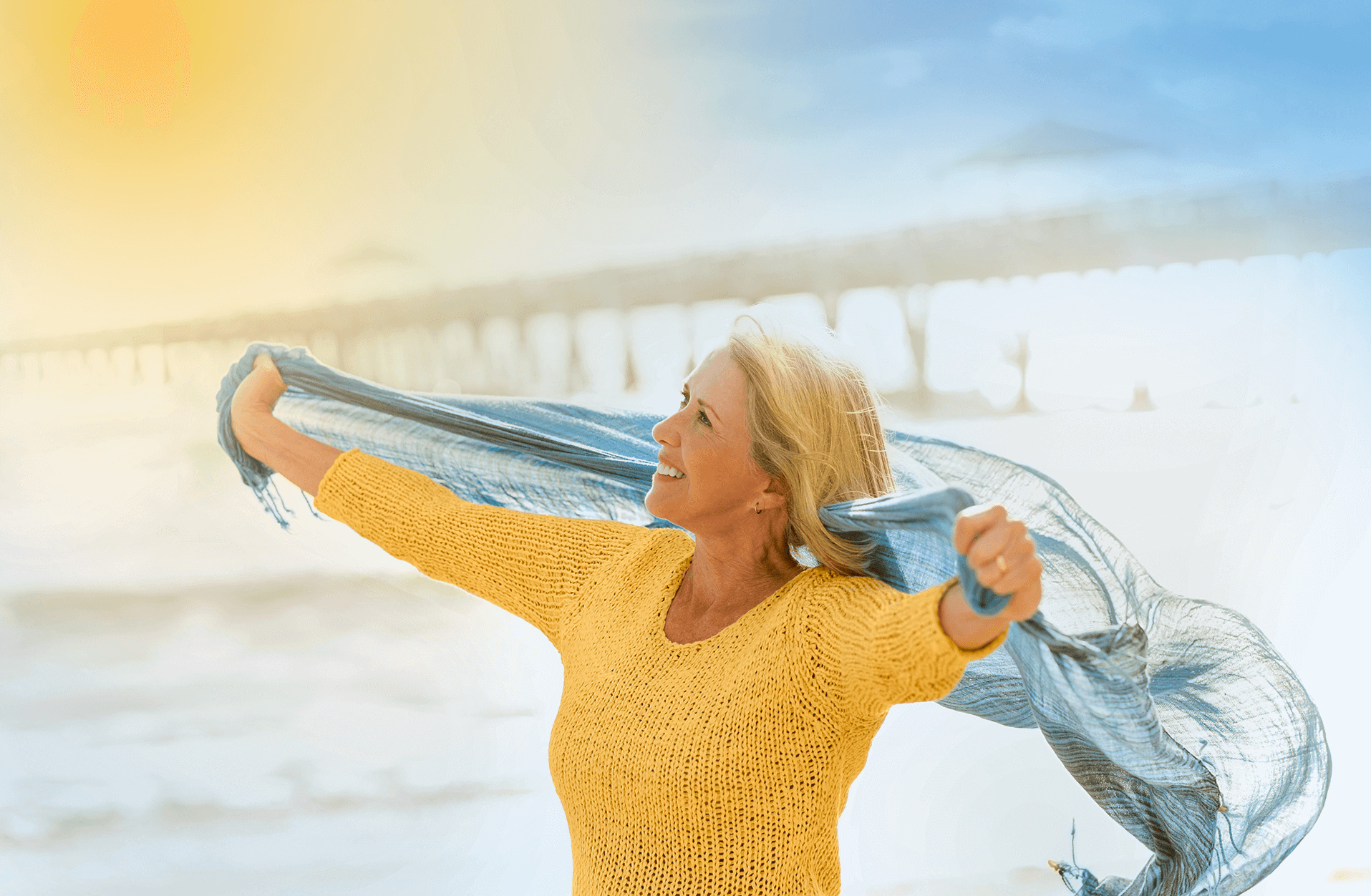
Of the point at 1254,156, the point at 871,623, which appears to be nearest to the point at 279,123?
the point at 871,623

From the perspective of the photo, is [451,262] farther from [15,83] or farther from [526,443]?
[15,83]

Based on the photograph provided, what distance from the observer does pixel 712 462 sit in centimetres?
104

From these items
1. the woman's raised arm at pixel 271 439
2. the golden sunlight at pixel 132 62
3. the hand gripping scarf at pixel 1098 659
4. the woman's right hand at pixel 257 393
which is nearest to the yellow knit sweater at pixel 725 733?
the hand gripping scarf at pixel 1098 659

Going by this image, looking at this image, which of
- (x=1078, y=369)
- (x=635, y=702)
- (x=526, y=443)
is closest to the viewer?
(x=635, y=702)

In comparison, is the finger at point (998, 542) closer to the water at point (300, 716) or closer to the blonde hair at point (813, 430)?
the blonde hair at point (813, 430)

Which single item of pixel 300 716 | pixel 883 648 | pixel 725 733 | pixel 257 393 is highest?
pixel 257 393

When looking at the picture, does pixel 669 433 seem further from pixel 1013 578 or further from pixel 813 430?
pixel 1013 578

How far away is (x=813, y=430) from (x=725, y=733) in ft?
0.97

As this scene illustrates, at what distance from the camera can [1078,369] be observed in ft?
6.52

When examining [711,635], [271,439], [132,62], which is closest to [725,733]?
[711,635]

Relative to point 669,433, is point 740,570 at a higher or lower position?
lower

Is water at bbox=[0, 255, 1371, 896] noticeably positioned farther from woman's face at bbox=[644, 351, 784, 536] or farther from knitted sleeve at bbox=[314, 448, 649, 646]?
woman's face at bbox=[644, 351, 784, 536]

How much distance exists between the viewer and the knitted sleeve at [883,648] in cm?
77

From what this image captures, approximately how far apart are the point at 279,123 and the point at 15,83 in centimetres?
53
